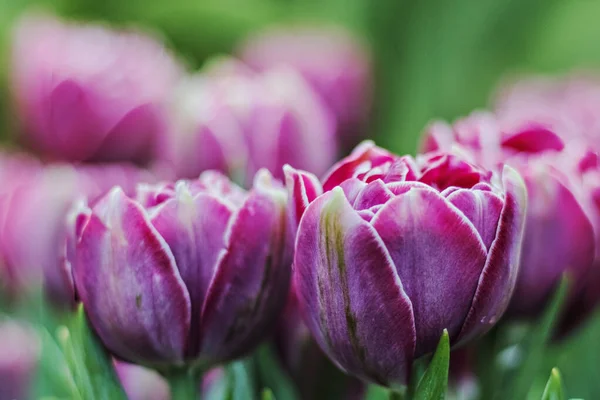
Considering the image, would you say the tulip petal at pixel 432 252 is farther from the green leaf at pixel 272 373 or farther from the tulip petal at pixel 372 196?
the green leaf at pixel 272 373

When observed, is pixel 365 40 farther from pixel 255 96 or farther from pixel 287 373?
pixel 287 373

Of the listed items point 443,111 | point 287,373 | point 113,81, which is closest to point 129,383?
point 287,373

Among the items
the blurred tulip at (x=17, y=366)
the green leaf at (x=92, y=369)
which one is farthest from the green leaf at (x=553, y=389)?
the blurred tulip at (x=17, y=366)

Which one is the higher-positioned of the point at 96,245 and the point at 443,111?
the point at 96,245

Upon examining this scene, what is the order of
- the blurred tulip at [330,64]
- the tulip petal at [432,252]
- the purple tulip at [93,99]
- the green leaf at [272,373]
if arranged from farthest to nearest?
the blurred tulip at [330,64], the purple tulip at [93,99], the green leaf at [272,373], the tulip petal at [432,252]

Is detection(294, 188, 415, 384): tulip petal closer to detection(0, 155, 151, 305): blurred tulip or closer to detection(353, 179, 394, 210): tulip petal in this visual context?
detection(353, 179, 394, 210): tulip petal
